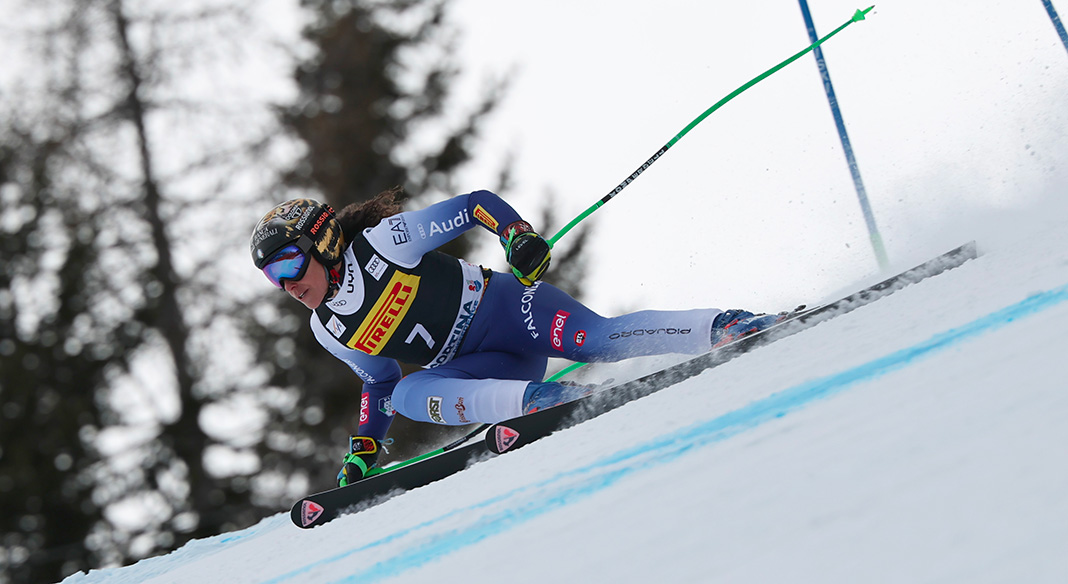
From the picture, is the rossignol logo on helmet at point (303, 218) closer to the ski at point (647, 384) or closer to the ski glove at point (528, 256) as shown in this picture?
the ski glove at point (528, 256)

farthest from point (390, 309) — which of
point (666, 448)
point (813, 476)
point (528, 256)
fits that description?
point (813, 476)

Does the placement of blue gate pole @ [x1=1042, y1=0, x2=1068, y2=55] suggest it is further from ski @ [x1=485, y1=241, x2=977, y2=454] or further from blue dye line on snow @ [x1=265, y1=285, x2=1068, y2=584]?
blue dye line on snow @ [x1=265, y1=285, x2=1068, y2=584]

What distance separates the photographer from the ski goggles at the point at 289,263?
11.5 ft

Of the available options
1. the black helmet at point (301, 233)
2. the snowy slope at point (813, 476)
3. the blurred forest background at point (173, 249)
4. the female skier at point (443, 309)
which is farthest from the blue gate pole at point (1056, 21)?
the blurred forest background at point (173, 249)

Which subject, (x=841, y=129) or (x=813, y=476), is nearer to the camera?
(x=813, y=476)

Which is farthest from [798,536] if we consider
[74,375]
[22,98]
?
[74,375]

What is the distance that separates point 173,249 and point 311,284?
8.40 metres

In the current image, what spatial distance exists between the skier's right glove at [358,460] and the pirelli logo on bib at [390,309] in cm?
53

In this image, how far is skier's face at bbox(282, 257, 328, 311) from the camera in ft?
11.7

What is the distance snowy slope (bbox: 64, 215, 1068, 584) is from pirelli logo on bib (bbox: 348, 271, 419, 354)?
0.74m

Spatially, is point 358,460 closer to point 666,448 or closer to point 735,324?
point 735,324

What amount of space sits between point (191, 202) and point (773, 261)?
7562mm

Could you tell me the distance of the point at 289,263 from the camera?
11.6 feet

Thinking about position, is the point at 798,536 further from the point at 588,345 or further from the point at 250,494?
the point at 250,494
